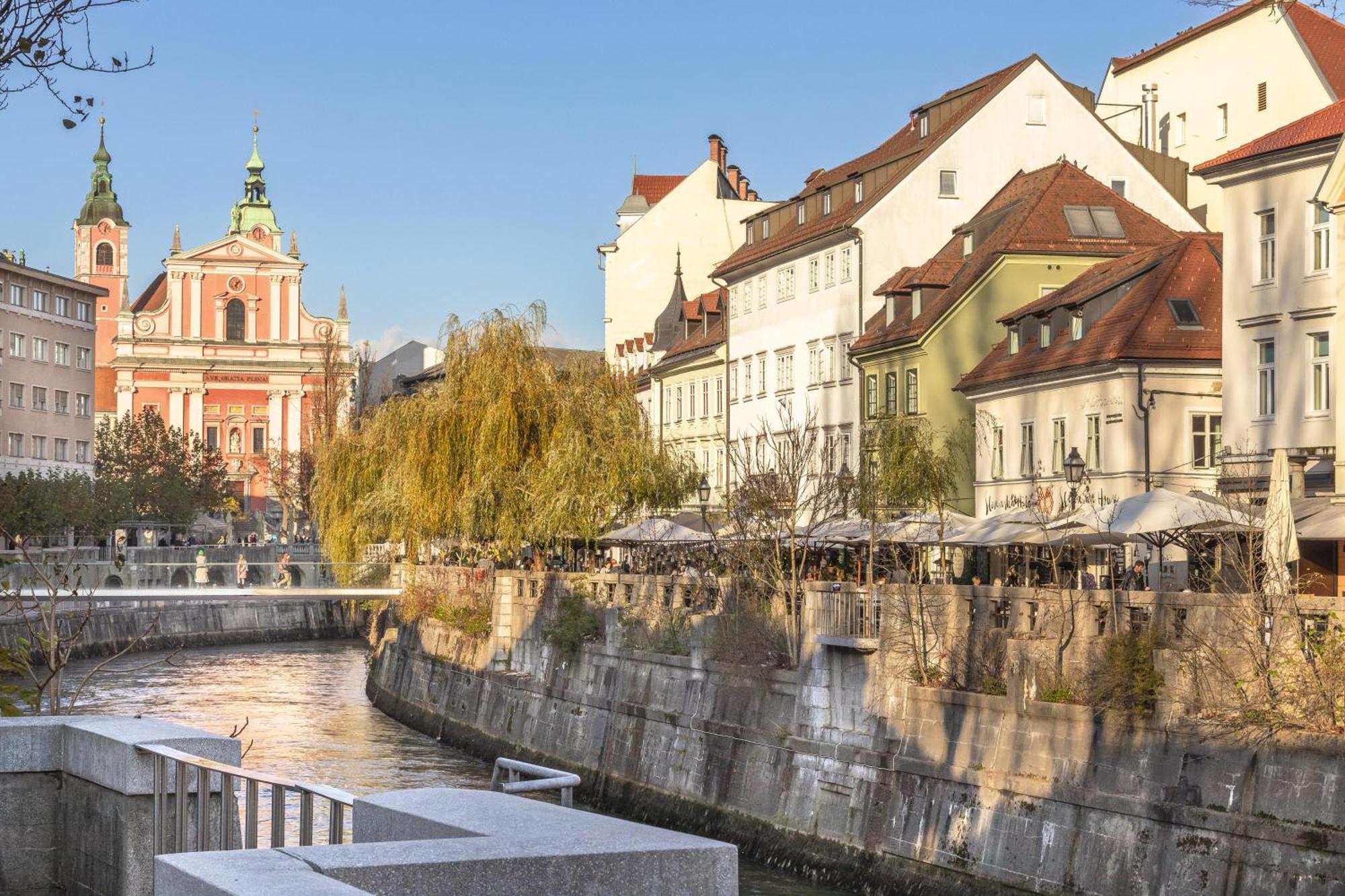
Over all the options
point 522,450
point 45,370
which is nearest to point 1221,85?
point 522,450

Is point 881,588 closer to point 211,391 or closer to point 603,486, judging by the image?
point 603,486

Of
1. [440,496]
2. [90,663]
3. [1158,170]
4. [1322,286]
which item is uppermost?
[1158,170]

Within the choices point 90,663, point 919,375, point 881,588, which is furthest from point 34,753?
point 90,663

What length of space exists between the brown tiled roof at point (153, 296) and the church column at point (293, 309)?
1321 cm

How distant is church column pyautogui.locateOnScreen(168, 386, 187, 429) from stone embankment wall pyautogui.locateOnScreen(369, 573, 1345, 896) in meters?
88.2

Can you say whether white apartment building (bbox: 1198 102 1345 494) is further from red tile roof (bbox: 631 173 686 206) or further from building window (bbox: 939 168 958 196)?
red tile roof (bbox: 631 173 686 206)

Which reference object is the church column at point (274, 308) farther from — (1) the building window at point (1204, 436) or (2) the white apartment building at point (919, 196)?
(1) the building window at point (1204, 436)

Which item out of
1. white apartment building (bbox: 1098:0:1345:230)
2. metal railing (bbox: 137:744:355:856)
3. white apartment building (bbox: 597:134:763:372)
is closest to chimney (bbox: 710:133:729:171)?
white apartment building (bbox: 597:134:763:372)

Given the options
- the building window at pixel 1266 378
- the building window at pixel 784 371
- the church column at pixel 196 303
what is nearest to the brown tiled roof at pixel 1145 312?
the building window at pixel 1266 378

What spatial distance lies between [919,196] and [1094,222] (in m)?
6.86

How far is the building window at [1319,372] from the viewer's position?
108ft

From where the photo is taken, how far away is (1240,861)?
61.9 ft

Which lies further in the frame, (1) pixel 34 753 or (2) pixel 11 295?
(2) pixel 11 295

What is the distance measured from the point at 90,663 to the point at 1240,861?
50412 millimetres
